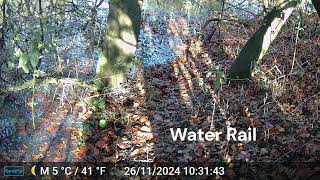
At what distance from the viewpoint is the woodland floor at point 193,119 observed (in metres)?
5.50

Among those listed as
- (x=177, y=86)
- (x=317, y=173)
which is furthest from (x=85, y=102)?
(x=317, y=173)

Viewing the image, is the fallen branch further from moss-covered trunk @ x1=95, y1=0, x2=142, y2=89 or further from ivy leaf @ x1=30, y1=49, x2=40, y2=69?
ivy leaf @ x1=30, y1=49, x2=40, y2=69

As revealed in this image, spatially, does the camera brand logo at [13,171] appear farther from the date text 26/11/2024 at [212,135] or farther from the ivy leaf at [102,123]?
the date text 26/11/2024 at [212,135]

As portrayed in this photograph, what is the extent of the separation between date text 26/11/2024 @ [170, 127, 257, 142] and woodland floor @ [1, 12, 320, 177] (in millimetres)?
107

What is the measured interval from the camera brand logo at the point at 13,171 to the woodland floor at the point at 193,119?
323 mm

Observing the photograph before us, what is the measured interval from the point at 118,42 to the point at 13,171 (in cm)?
335

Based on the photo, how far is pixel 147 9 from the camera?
1720 cm

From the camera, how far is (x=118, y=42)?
766 centimetres

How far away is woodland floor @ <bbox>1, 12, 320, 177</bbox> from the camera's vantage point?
5.50 meters

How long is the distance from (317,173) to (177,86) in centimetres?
420

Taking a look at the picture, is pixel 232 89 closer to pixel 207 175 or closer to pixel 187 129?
pixel 187 129

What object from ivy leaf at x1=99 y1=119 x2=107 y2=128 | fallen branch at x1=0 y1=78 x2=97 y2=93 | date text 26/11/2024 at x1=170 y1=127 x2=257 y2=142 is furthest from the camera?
fallen branch at x1=0 y1=78 x2=97 y2=93

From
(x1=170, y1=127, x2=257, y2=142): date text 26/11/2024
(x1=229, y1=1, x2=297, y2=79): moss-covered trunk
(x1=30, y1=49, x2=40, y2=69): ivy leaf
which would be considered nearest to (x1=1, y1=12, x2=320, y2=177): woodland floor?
(x1=170, y1=127, x2=257, y2=142): date text 26/11/2024

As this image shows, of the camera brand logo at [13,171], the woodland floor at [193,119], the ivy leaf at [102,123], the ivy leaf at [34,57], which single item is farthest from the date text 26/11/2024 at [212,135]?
the ivy leaf at [34,57]
